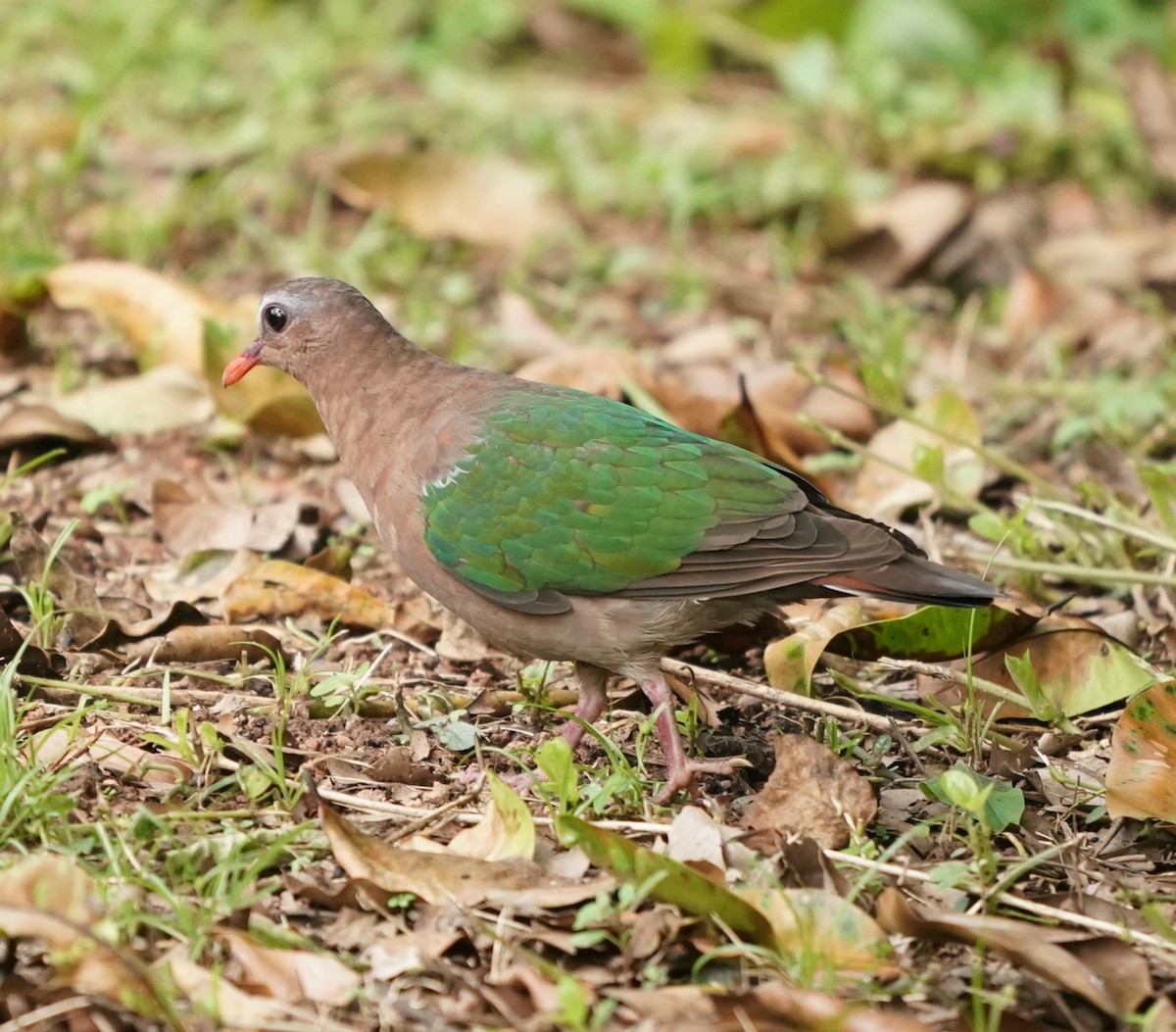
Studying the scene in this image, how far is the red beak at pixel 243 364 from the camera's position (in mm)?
4750

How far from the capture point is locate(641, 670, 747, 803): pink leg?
3.72m

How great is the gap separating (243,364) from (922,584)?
2.16 meters

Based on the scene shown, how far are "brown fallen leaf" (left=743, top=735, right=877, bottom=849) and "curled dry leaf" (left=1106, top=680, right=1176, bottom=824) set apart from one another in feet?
1.78

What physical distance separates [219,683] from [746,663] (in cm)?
147

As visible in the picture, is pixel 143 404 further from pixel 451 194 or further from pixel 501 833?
pixel 501 833

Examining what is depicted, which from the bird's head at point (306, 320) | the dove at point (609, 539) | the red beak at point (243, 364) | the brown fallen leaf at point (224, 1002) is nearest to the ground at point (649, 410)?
the brown fallen leaf at point (224, 1002)

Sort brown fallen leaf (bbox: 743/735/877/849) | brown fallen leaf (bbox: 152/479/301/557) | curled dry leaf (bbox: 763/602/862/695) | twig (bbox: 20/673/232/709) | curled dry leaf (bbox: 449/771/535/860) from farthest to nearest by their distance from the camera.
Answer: brown fallen leaf (bbox: 152/479/301/557)
curled dry leaf (bbox: 763/602/862/695)
twig (bbox: 20/673/232/709)
brown fallen leaf (bbox: 743/735/877/849)
curled dry leaf (bbox: 449/771/535/860)

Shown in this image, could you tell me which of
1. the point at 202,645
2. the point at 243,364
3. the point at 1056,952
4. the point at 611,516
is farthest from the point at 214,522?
the point at 1056,952

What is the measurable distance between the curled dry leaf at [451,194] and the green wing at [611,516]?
131 inches

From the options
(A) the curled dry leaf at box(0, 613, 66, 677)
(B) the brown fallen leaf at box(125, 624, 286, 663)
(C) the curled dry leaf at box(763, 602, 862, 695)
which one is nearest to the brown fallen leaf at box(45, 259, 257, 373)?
(B) the brown fallen leaf at box(125, 624, 286, 663)

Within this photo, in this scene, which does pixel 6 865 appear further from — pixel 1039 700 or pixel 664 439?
pixel 1039 700

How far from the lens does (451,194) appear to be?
24.2 feet

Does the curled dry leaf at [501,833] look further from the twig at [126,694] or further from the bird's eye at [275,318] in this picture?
the bird's eye at [275,318]

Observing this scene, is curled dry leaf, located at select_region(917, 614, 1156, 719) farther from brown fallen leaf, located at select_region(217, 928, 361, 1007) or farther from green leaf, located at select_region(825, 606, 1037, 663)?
brown fallen leaf, located at select_region(217, 928, 361, 1007)
